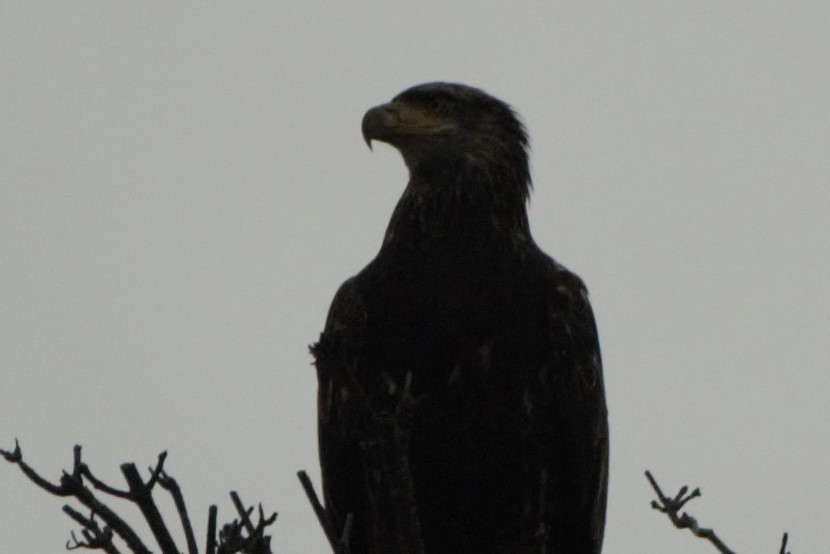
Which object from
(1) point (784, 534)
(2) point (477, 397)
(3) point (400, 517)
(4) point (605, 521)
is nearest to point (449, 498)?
(2) point (477, 397)

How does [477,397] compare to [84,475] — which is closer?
[84,475]

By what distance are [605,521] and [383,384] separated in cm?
146

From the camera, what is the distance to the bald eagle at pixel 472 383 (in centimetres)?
553

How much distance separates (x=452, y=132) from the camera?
21.4 ft

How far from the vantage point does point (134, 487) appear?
2893 mm

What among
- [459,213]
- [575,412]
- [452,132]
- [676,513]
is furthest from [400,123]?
[676,513]

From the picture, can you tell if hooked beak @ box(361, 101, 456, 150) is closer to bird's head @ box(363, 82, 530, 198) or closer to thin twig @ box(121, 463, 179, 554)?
bird's head @ box(363, 82, 530, 198)

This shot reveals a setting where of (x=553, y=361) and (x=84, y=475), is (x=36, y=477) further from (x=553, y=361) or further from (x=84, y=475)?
(x=553, y=361)

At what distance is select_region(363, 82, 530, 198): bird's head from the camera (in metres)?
6.40

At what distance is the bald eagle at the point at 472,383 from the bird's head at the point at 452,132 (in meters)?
0.17

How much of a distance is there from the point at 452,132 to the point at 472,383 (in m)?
1.52

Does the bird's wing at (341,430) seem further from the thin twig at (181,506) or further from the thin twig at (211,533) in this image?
the thin twig at (211,533)

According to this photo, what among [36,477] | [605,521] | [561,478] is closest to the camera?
[36,477]

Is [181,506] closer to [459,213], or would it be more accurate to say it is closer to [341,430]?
[341,430]
